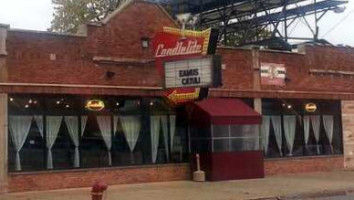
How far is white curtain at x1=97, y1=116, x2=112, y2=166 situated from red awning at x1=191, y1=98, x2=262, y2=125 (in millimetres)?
3495

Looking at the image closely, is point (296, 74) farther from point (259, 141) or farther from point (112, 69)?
point (112, 69)

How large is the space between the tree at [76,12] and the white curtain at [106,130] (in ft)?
71.8

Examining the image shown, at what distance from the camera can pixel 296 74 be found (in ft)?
95.1

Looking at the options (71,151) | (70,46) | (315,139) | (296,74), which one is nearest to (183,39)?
(70,46)

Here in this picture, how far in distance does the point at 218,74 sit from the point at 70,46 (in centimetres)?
512

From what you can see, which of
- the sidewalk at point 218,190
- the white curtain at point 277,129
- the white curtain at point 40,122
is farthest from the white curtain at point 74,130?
the white curtain at point 277,129

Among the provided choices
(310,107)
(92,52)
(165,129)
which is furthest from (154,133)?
(310,107)

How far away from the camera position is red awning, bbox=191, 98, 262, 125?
24.8 metres

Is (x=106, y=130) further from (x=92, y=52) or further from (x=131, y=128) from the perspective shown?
(x=92, y=52)

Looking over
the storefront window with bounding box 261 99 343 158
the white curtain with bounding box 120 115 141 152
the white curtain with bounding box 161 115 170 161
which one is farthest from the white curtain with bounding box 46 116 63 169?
the storefront window with bounding box 261 99 343 158

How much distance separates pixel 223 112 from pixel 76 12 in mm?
22527

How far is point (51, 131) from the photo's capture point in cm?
2216

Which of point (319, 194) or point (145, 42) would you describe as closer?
point (319, 194)

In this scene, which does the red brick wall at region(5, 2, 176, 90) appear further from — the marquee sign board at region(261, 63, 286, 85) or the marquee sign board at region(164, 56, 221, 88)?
the marquee sign board at region(261, 63, 286, 85)
